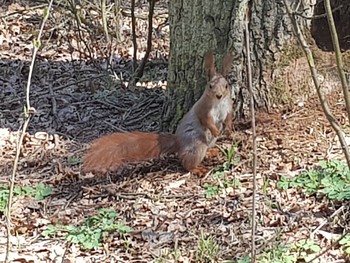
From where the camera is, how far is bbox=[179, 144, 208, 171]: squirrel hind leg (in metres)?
3.96

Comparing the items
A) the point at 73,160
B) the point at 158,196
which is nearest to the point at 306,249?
the point at 158,196

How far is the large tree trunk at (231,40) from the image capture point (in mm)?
4082

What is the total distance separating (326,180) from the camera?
3.63 metres

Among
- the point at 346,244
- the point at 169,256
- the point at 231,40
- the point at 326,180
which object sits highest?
the point at 231,40

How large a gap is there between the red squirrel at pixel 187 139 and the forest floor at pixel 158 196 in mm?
147

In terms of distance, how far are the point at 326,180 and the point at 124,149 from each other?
115 cm

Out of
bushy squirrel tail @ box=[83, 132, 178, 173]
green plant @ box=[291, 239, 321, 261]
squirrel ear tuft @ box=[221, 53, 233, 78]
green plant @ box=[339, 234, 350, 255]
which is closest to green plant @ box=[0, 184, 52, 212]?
bushy squirrel tail @ box=[83, 132, 178, 173]

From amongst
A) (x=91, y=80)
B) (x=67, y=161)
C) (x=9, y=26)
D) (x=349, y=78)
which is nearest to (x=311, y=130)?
(x=349, y=78)

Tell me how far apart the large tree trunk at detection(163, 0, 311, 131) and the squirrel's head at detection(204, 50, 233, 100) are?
0.65 feet

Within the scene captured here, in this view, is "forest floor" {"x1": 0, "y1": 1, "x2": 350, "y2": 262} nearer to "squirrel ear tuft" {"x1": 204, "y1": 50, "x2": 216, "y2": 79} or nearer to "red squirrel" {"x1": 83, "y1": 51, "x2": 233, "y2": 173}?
"red squirrel" {"x1": 83, "y1": 51, "x2": 233, "y2": 173}

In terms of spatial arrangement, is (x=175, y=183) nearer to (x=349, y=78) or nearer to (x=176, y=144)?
(x=176, y=144)

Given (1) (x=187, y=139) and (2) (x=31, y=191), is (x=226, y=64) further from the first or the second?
(2) (x=31, y=191)

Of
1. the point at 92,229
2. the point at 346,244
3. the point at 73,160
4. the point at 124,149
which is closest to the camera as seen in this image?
the point at 346,244

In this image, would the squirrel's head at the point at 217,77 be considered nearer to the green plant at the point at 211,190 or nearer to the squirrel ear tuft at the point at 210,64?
the squirrel ear tuft at the point at 210,64
